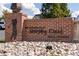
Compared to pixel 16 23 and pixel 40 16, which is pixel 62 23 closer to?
pixel 40 16

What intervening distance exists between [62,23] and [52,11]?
0.57ft

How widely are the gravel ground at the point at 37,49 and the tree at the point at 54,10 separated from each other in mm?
313

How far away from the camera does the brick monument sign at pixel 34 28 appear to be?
2.77m

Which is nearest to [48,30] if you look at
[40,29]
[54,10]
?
[40,29]

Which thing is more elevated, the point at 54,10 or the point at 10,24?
the point at 54,10

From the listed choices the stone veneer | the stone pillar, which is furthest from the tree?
the stone pillar

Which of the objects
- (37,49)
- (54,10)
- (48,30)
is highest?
(54,10)

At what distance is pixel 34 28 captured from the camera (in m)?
2.82

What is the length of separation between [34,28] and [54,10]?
31cm

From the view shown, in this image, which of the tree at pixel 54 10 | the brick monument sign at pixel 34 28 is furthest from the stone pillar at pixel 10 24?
the tree at pixel 54 10

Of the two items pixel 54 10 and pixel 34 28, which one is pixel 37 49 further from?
pixel 54 10

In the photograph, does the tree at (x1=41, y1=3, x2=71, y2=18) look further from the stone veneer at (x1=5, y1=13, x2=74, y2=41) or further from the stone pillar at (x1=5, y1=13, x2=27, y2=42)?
the stone pillar at (x1=5, y1=13, x2=27, y2=42)

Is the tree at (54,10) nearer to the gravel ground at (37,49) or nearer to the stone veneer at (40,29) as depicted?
the stone veneer at (40,29)

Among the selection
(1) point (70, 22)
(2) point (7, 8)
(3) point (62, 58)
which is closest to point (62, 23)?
(1) point (70, 22)
